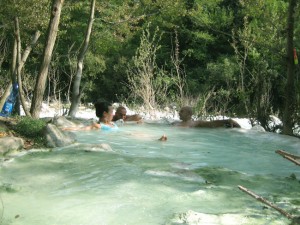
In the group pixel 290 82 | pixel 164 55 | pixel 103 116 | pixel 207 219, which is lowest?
pixel 207 219

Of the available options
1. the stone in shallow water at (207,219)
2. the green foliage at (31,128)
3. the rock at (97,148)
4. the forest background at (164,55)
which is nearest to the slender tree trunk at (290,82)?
the forest background at (164,55)

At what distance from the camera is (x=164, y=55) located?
2206 cm

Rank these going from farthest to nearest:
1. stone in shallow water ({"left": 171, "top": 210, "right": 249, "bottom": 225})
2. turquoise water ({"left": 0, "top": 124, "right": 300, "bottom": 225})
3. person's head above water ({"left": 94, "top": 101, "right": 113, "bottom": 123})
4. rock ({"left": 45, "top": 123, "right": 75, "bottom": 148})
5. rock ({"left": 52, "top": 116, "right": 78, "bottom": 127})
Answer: person's head above water ({"left": 94, "top": 101, "right": 113, "bottom": 123})
rock ({"left": 52, "top": 116, "right": 78, "bottom": 127})
rock ({"left": 45, "top": 123, "right": 75, "bottom": 148})
turquoise water ({"left": 0, "top": 124, "right": 300, "bottom": 225})
stone in shallow water ({"left": 171, "top": 210, "right": 249, "bottom": 225})

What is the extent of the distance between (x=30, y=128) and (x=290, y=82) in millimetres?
4026

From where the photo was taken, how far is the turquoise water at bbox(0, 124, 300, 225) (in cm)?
307

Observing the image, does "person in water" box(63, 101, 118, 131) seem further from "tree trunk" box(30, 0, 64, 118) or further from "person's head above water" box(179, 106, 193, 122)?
"person's head above water" box(179, 106, 193, 122)

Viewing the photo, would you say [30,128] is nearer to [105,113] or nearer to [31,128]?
[31,128]

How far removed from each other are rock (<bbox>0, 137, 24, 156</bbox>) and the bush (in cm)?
47

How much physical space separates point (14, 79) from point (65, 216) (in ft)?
18.4

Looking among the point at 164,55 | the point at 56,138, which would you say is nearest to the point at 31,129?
the point at 56,138

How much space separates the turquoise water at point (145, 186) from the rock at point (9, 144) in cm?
26

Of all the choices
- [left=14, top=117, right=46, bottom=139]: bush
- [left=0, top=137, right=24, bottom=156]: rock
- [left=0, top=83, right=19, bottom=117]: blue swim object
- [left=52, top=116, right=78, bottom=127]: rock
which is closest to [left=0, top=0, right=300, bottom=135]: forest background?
[left=0, top=83, right=19, bottom=117]: blue swim object

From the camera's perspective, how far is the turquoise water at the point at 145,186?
121 inches

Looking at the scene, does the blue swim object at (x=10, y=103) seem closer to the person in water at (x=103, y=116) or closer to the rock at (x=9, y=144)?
the person in water at (x=103, y=116)
